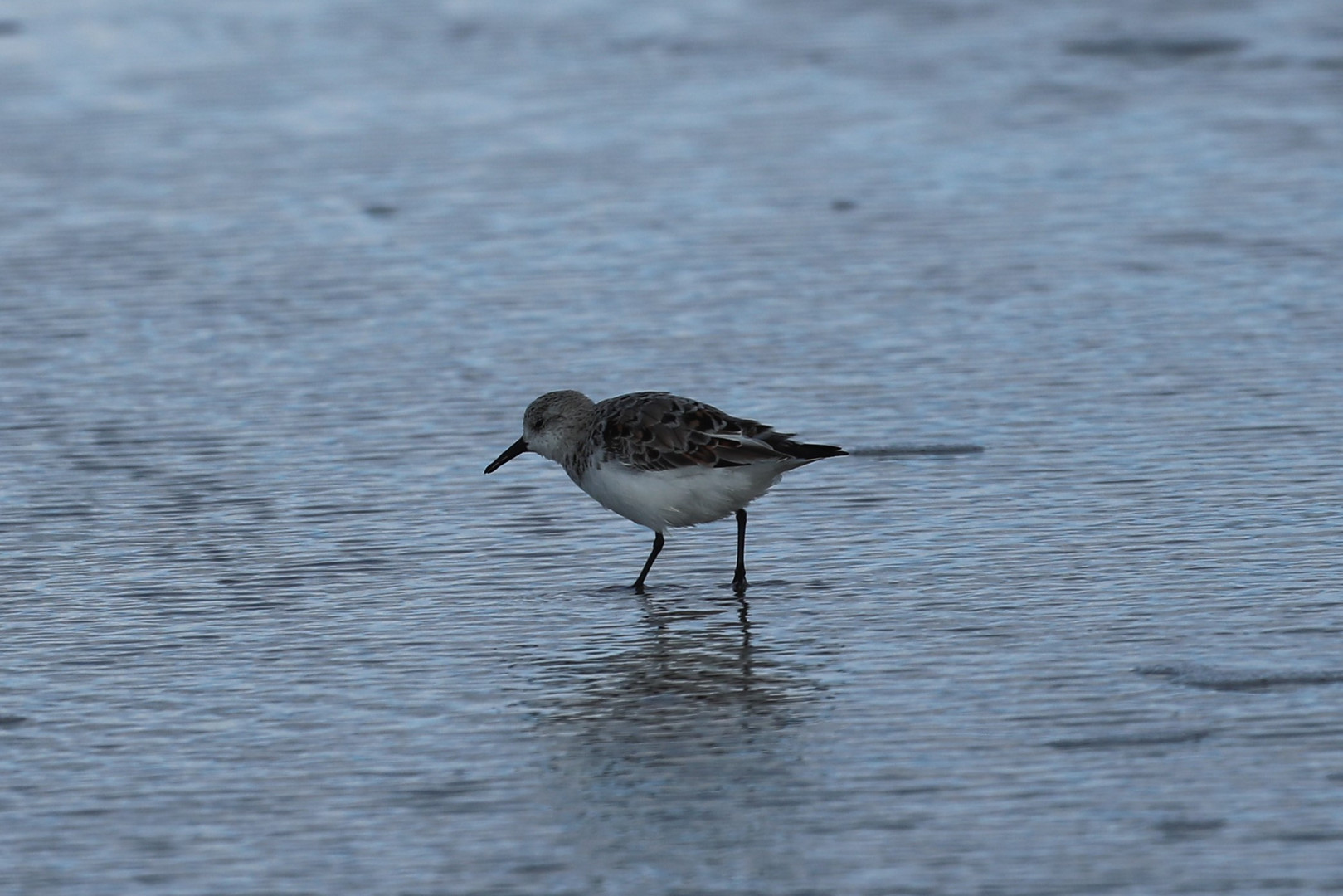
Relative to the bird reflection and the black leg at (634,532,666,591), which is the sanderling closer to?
the black leg at (634,532,666,591)

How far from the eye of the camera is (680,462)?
732cm

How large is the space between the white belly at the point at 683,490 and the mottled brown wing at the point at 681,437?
0.11ft

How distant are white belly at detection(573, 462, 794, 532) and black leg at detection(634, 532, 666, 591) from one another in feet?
0.17

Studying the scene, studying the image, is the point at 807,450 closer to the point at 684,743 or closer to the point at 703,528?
the point at 703,528

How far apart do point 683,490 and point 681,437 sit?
7.1 inches

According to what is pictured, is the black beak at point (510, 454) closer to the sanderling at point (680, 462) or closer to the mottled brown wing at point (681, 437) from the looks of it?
the sanderling at point (680, 462)

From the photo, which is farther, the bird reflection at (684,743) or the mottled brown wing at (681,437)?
the mottled brown wing at (681,437)

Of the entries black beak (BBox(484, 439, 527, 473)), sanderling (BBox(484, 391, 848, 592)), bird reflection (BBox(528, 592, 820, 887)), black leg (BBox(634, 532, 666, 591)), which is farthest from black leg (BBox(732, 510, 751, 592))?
black beak (BBox(484, 439, 527, 473))

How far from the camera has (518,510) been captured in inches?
323

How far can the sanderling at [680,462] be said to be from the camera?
23.9 ft

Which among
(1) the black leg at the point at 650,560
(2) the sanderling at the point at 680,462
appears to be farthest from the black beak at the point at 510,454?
(1) the black leg at the point at 650,560

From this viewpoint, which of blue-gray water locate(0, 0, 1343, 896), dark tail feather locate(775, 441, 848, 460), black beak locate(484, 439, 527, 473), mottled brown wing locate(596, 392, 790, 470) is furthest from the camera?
black beak locate(484, 439, 527, 473)

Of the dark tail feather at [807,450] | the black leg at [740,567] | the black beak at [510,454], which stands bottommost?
the black leg at [740,567]

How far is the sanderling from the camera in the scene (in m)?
7.29
